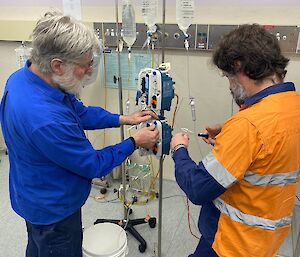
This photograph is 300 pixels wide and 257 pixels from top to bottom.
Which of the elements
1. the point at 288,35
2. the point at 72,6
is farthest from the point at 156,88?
the point at 72,6

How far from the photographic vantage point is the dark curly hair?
1.03 m

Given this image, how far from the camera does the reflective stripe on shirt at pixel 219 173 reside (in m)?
1.00

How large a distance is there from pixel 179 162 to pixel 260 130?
352mm

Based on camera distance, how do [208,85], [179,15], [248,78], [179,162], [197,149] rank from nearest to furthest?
1. [248,78]
2. [179,162]
3. [179,15]
4. [208,85]
5. [197,149]

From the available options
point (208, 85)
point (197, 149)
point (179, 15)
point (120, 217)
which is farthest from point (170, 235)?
point (179, 15)

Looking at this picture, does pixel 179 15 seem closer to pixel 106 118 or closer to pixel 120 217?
pixel 106 118

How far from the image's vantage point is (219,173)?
1015 mm

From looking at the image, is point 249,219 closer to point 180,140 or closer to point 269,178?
point 269,178

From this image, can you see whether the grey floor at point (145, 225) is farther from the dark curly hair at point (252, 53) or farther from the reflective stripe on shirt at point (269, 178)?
the dark curly hair at point (252, 53)

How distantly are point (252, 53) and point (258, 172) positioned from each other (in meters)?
0.41

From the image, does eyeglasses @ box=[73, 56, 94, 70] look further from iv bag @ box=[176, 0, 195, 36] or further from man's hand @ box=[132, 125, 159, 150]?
iv bag @ box=[176, 0, 195, 36]

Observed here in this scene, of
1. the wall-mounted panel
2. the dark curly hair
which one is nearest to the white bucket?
the dark curly hair

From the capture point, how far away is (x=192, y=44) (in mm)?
2238

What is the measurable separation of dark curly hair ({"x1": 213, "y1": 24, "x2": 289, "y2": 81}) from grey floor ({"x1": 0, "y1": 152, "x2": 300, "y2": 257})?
1.44 metres
